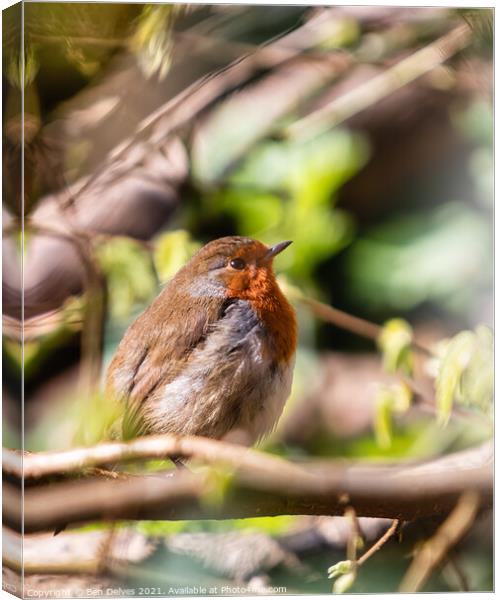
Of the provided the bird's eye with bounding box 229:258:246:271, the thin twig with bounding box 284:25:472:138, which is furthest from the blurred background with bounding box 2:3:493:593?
the bird's eye with bounding box 229:258:246:271

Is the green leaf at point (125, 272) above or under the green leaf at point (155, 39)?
under

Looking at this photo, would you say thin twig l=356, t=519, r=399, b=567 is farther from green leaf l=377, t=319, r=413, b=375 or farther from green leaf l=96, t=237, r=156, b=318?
green leaf l=96, t=237, r=156, b=318

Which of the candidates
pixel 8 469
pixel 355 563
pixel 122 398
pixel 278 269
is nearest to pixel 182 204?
pixel 278 269

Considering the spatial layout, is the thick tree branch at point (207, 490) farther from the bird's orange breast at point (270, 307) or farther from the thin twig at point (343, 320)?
the thin twig at point (343, 320)

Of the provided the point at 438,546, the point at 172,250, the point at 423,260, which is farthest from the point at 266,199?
the point at 438,546

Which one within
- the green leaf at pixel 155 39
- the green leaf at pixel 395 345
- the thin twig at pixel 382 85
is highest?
the green leaf at pixel 155 39

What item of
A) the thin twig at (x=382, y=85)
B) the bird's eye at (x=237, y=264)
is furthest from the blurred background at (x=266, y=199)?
the bird's eye at (x=237, y=264)

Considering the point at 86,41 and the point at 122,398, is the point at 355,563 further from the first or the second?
the point at 86,41
